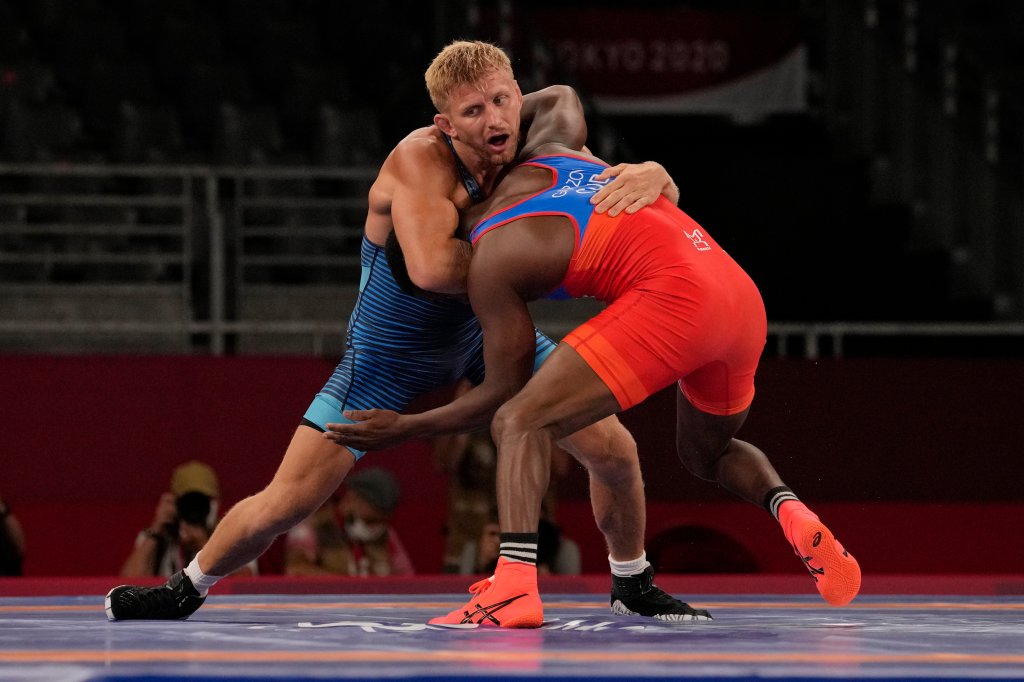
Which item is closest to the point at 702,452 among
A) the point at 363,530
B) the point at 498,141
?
the point at 498,141

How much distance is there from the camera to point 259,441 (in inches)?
265

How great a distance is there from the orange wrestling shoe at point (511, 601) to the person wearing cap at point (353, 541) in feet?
8.83

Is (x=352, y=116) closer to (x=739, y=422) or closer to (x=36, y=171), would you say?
(x=36, y=171)

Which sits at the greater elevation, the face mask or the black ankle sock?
the black ankle sock

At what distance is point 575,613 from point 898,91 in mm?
5803

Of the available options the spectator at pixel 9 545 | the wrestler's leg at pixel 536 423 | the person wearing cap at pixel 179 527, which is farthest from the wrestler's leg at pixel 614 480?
the spectator at pixel 9 545

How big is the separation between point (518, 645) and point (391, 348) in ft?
3.95

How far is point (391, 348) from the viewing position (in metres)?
4.11

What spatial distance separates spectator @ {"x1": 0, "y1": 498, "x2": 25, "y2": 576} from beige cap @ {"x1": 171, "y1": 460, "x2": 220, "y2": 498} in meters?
0.61

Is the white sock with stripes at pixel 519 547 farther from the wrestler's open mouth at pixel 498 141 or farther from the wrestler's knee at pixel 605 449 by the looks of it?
the wrestler's open mouth at pixel 498 141

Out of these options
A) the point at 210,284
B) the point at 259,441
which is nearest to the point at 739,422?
the point at 259,441

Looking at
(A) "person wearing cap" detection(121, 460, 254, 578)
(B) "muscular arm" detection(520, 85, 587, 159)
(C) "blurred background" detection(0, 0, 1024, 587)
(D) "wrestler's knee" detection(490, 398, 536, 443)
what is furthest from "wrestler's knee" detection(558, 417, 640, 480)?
(C) "blurred background" detection(0, 0, 1024, 587)

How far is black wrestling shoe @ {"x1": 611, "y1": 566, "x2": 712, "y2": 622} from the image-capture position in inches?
161

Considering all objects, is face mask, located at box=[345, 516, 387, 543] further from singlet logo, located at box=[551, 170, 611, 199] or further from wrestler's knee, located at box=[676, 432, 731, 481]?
singlet logo, located at box=[551, 170, 611, 199]
